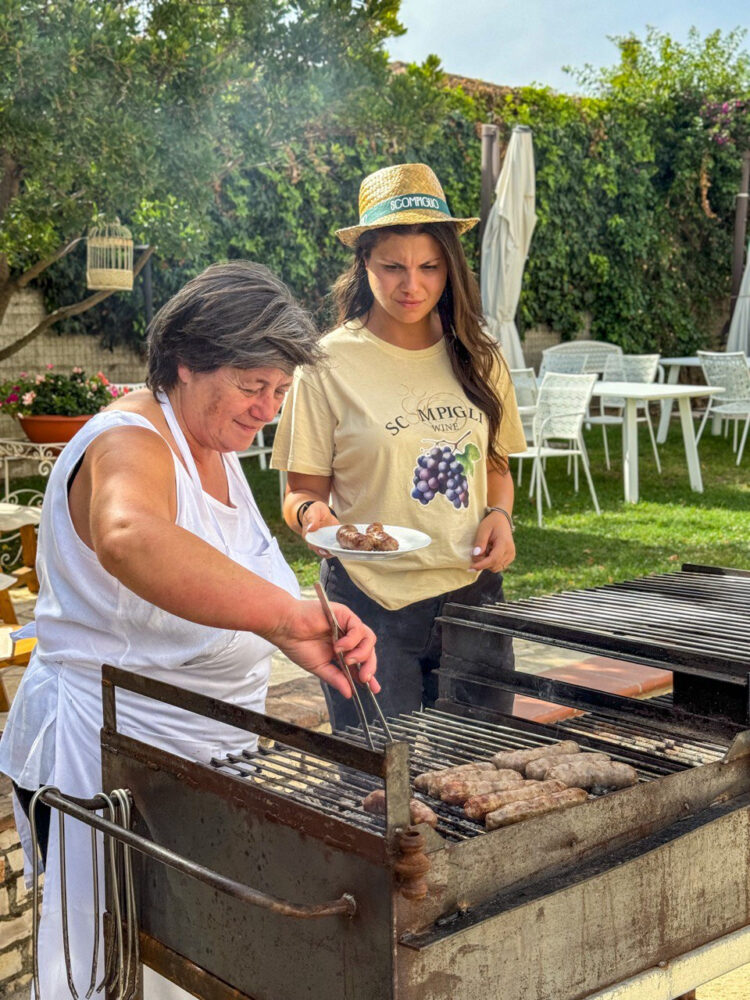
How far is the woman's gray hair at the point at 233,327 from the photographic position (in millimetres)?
1854

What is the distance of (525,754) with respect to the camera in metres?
2.06

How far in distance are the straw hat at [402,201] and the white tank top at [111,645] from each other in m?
1.00

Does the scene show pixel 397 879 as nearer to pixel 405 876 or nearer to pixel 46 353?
pixel 405 876

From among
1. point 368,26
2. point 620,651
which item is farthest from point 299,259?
point 620,651

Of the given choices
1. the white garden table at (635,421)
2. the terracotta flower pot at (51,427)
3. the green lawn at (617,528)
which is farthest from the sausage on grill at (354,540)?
the white garden table at (635,421)

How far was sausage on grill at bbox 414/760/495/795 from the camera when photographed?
76.5 inches

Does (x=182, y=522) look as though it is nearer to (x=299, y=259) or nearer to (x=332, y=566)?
(x=332, y=566)

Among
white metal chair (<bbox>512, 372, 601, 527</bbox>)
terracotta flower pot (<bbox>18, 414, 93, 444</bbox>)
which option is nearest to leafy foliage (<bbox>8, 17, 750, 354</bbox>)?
terracotta flower pot (<bbox>18, 414, 93, 444</bbox>)

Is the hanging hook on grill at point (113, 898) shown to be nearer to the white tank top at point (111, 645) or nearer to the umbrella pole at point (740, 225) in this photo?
the white tank top at point (111, 645)

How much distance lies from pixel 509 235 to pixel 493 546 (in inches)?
335

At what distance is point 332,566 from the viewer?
9.26ft

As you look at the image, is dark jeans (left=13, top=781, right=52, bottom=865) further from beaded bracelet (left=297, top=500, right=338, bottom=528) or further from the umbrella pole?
the umbrella pole

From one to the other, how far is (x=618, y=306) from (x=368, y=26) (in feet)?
30.2

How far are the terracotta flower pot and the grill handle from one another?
520cm
